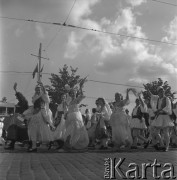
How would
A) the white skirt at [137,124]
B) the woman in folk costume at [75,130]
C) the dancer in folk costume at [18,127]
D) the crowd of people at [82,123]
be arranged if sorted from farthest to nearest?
the white skirt at [137,124] → the dancer in folk costume at [18,127] → the woman in folk costume at [75,130] → the crowd of people at [82,123]

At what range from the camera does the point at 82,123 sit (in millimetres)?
12453

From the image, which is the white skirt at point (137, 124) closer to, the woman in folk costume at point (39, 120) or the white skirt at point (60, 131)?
the white skirt at point (60, 131)

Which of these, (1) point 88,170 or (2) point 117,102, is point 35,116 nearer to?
→ (2) point 117,102

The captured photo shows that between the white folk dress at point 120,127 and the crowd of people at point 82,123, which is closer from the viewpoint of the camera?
the crowd of people at point 82,123

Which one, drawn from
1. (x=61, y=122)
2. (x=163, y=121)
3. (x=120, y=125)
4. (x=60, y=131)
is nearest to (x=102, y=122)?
(x=120, y=125)

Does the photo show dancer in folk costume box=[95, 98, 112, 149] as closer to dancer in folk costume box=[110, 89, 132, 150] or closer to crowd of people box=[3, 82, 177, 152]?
crowd of people box=[3, 82, 177, 152]

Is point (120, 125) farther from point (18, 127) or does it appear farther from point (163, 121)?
point (18, 127)

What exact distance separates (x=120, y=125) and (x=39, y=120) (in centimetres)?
252

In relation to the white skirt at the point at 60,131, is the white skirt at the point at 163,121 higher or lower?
higher

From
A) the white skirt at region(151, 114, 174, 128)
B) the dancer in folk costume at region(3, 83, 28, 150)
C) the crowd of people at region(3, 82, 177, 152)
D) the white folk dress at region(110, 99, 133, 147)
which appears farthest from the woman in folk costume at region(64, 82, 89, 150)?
the white skirt at region(151, 114, 174, 128)

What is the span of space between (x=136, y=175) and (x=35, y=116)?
20.2 ft

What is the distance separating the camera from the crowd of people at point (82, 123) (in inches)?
475

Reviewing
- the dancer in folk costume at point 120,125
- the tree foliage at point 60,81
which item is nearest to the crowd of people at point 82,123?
the dancer in folk costume at point 120,125

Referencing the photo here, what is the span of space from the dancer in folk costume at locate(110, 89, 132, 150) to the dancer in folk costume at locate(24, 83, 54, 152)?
202 cm
